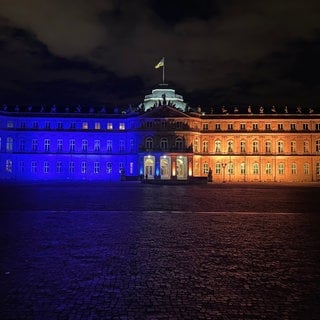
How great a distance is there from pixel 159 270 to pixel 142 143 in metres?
73.8

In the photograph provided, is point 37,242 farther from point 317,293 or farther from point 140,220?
point 317,293

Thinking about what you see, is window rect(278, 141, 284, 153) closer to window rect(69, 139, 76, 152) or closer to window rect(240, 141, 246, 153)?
window rect(240, 141, 246, 153)

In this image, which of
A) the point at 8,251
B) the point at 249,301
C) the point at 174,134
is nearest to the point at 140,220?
the point at 8,251

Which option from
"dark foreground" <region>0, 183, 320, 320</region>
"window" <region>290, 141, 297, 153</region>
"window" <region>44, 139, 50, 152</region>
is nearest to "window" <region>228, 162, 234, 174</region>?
"window" <region>290, 141, 297, 153</region>

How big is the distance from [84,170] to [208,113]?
29.4 m

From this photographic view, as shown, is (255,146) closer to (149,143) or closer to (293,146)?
(293,146)

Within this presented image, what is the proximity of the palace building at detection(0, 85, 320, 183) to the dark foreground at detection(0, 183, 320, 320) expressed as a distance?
68295 millimetres

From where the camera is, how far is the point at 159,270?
374 inches

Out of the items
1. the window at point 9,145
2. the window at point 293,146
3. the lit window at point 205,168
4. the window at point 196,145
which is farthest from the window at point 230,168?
the window at point 9,145

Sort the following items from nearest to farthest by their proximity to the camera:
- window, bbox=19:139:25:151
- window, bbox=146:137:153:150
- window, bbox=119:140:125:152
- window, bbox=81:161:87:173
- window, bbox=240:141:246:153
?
window, bbox=146:137:153:150 → window, bbox=240:141:246:153 → window, bbox=81:161:87:173 → window, bbox=19:139:25:151 → window, bbox=119:140:125:152

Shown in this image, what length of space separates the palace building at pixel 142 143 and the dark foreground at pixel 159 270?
68.3 meters

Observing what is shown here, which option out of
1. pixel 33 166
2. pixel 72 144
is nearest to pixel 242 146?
pixel 72 144

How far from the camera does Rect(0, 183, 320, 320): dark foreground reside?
23.3 ft

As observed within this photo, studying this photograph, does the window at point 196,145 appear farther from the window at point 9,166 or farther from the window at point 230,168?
the window at point 9,166
